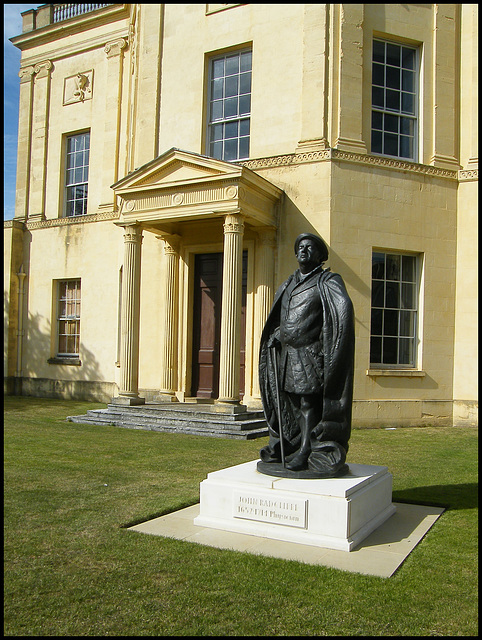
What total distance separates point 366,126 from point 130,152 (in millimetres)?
7082

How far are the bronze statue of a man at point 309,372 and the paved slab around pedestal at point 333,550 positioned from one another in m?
0.71

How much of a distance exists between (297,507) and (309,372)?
1260 millimetres

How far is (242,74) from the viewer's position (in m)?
15.1

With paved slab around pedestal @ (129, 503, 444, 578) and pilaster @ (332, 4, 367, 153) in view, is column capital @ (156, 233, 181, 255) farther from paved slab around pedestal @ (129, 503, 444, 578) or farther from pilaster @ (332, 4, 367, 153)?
paved slab around pedestal @ (129, 503, 444, 578)

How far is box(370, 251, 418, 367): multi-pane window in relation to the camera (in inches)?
550

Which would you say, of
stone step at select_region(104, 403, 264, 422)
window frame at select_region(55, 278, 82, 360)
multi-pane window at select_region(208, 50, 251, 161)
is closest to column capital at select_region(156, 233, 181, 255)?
multi-pane window at select_region(208, 50, 251, 161)

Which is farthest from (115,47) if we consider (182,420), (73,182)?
(182,420)

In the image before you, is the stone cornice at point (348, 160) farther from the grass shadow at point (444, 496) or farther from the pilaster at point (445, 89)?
the grass shadow at point (444, 496)

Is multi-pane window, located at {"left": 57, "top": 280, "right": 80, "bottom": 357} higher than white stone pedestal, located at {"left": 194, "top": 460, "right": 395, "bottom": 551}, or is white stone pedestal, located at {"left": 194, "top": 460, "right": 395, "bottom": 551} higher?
multi-pane window, located at {"left": 57, "top": 280, "right": 80, "bottom": 357}

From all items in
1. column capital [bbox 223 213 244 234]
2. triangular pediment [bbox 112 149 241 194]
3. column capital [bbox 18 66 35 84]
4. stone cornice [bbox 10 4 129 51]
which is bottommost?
column capital [bbox 223 213 244 234]

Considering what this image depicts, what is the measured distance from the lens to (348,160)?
44.8ft

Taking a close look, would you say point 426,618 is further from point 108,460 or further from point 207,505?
point 108,460

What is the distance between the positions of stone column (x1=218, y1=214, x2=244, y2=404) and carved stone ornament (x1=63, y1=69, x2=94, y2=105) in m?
10.0

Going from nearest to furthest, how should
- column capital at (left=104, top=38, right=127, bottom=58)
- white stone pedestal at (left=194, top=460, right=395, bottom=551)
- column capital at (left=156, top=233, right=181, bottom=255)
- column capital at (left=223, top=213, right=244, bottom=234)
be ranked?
1. white stone pedestal at (left=194, top=460, right=395, bottom=551)
2. column capital at (left=223, top=213, right=244, bottom=234)
3. column capital at (left=156, top=233, right=181, bottom=255)
4. column capital at (left=104, top=38, right=127, bottom=58)
